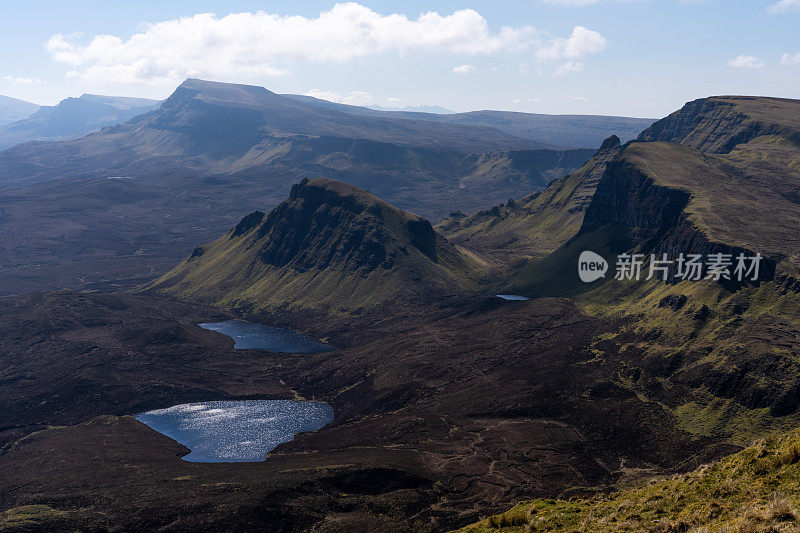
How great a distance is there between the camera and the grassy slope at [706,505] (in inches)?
1471

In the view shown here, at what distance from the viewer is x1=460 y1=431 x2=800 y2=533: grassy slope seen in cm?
3736

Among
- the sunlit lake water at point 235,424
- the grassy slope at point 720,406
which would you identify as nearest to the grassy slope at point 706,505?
the grassy slope at point 720,406

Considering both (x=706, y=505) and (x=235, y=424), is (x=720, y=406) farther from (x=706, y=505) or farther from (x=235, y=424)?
(x=235, y=424)

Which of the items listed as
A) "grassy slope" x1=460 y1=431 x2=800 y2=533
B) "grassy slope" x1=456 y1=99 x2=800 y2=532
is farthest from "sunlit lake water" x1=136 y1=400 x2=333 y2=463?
"grassy slope" x1=460 y1=431 x2=800 y2=533

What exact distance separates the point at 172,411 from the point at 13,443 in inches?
1682

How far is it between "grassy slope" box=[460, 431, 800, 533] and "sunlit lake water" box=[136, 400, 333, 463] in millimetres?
114408

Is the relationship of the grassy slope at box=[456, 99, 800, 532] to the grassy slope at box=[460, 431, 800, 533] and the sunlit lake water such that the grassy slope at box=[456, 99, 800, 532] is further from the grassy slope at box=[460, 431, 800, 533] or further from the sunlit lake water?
the sunlit lake water

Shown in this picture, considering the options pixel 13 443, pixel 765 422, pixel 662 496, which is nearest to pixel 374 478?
pixel 662 496

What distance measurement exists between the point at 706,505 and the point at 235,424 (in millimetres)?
153597

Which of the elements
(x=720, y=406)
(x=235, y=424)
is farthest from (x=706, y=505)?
(x=235, y=424)

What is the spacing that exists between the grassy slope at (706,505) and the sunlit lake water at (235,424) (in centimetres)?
11441

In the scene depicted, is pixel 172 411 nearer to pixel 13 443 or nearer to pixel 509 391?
pixel 13 443

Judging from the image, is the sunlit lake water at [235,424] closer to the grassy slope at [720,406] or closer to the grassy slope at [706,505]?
the grassy slope at [720,406]

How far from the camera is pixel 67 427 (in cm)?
17212
